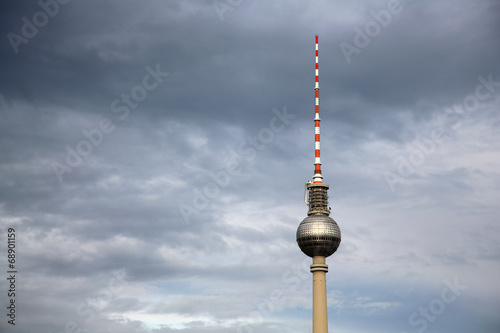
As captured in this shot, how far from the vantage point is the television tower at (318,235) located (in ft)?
545

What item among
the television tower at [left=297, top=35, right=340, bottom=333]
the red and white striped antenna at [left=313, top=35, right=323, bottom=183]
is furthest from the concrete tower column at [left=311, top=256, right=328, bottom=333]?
the red and white striped antenna at [left=313, top=35, right=323, bottom=183]

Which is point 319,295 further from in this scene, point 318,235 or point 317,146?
point 317,146

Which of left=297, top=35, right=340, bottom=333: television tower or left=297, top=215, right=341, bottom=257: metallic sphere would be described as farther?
left=297, top=215, right=341, bottom=257: metallic sphere

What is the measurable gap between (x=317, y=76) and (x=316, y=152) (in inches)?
742

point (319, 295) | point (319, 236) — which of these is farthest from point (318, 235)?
point (319, 295)

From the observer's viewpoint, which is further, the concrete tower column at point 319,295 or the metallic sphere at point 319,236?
the metallic sphere at point 319,236

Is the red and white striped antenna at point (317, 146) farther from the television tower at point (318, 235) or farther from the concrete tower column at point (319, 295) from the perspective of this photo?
the concrete tower column at point (319, 295)

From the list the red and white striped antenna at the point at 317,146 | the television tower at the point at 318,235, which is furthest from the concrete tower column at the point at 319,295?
the red and white striped antenna at the point at 317,146

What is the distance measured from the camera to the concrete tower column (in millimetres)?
164500

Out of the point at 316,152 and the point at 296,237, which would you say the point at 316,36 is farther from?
the point at 296,237

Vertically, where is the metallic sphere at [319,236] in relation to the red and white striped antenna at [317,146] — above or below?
below

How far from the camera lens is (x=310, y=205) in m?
180

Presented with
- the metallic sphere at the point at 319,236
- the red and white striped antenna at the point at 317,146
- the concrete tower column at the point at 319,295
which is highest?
the red and white striped antenna at the point at 317,146

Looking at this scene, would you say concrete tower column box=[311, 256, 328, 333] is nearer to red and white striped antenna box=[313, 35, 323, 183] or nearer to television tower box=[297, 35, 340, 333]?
television tower box=[297, 35, 340, 333]
